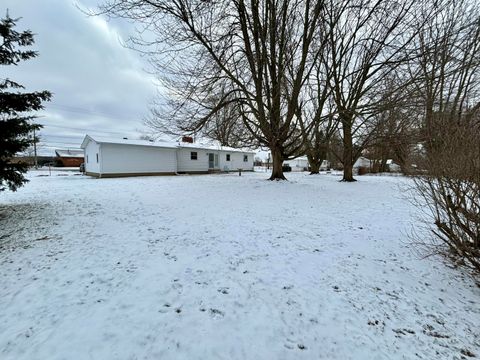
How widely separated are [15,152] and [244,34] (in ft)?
34.9

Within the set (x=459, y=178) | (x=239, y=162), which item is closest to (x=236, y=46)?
(x=459, y=178)

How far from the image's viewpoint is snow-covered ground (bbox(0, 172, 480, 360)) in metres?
1.97

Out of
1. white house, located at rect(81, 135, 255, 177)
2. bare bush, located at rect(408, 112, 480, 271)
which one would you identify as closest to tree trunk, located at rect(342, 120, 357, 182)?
bare bush, located at rect(408, 112, 480, 271)

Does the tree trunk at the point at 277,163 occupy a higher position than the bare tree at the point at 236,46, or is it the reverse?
the bare tree at the point at 236,46

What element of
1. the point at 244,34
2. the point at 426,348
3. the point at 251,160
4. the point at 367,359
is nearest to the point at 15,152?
the point at 367,359

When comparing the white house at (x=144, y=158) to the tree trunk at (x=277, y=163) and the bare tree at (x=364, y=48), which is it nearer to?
the tree trunk at (x=277, y=163)

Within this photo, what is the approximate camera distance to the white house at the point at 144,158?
1744 centimetres

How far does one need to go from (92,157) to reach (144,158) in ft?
14.3

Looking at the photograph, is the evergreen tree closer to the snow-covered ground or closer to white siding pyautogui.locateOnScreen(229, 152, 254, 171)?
the snow-covered ground

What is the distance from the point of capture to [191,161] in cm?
2322

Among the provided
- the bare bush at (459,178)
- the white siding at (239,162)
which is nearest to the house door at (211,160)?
the white siding at (239,162)

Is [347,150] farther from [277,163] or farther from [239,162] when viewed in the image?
[239,162]

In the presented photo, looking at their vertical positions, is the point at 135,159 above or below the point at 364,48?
below

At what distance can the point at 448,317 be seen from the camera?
93.7 inches
